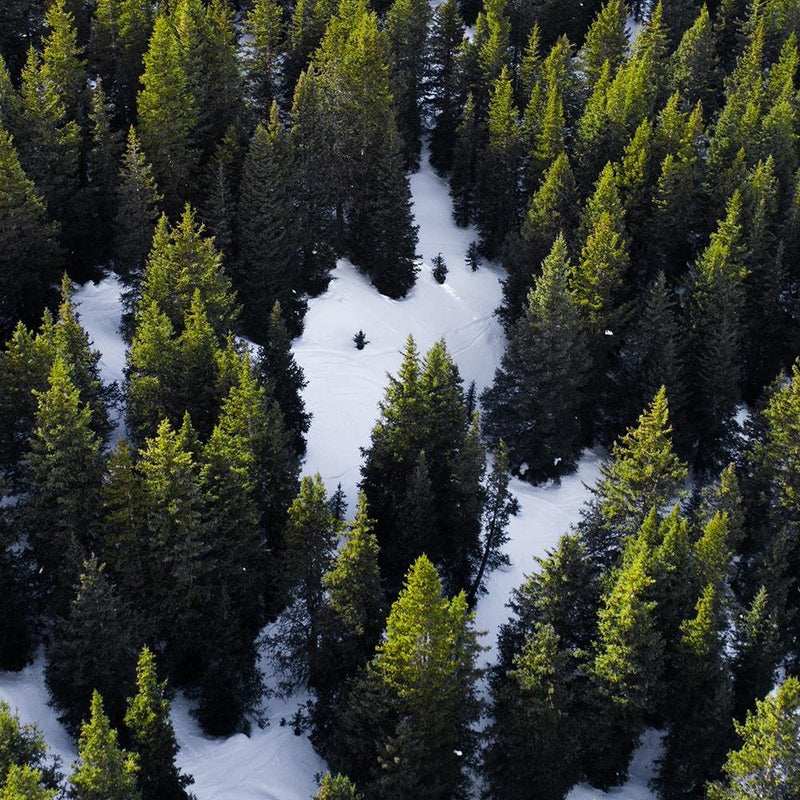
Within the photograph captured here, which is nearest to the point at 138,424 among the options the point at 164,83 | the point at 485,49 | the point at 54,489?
the point at 54,489

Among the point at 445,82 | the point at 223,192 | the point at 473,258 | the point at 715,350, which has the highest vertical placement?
the point at 445,82

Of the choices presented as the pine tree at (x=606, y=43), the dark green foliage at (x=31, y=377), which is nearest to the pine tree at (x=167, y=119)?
the dark green foliage at (x=31, y=377)

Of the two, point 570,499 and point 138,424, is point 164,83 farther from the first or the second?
point 570,499

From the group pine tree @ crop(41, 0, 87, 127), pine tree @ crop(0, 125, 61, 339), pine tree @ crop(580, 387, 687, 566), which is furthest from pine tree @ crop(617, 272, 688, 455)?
pine tree @ crop(41, 0, 87, 127)

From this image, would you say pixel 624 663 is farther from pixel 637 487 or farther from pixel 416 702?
pixel 416 702

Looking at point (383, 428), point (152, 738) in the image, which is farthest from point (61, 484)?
point (383, 428)

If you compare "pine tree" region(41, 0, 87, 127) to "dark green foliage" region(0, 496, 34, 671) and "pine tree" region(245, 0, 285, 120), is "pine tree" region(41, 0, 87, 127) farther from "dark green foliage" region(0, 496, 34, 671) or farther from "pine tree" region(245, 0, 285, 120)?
"dark green foliage" region(0, 496, 34, 671)

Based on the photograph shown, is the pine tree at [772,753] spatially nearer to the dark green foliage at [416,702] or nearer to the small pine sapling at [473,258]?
the dark green foliage at [416,702]

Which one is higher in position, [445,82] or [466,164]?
[445,82]
